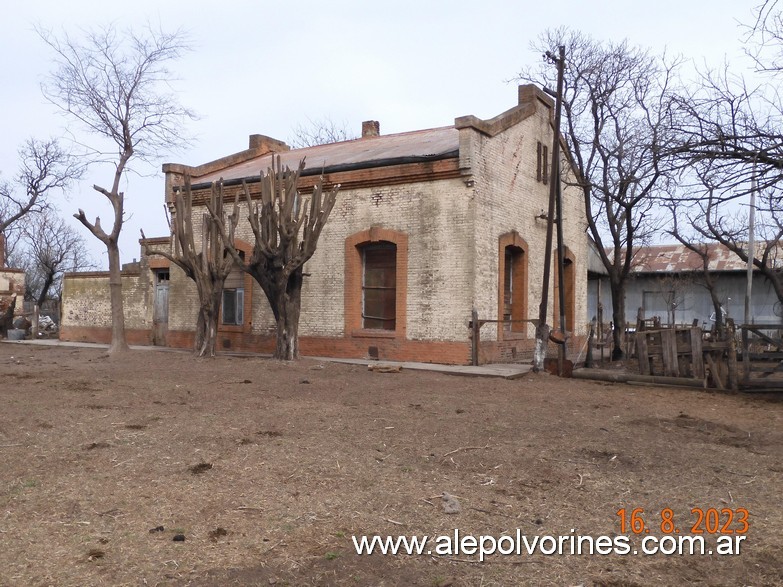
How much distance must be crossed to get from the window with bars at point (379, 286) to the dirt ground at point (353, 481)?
5.76m

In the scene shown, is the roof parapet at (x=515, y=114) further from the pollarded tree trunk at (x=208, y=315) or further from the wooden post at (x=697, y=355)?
the pollarded tree trunk at (x=208, y=315)

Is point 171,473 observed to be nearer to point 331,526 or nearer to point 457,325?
point 331,526

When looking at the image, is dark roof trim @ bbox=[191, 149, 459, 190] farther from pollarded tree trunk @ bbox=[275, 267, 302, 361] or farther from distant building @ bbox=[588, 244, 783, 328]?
distant building @ bbox=[588, 244, 783, 328]

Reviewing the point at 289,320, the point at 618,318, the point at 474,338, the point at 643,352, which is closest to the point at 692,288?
the point at 618,318

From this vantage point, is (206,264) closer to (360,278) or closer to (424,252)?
(360,278)

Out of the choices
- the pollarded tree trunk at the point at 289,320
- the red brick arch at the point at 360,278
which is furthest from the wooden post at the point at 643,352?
the pollarded tree trunk at the point at 289,320

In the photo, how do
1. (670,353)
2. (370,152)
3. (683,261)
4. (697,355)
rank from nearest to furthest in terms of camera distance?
(697,355) < (670,353) < (370,152) < (683,261)

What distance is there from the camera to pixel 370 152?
722 inches

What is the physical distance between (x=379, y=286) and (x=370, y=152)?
164 inches

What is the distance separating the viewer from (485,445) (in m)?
6.99

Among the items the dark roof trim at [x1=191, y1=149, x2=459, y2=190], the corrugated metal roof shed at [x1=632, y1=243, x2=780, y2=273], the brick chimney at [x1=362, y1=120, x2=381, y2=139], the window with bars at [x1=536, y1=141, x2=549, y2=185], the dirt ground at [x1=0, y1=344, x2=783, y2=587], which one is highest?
the brick chimney at [x1=362, y1=120, x2=381, y2=139]

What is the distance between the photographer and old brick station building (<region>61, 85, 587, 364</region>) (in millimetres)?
15086

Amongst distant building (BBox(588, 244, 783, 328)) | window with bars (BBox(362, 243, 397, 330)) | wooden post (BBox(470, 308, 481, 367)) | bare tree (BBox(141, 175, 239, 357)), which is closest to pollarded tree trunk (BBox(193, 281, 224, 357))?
bare tree (BBox(141, 175, 239, 357))

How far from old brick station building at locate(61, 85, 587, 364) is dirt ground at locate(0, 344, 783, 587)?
16.3 feet
